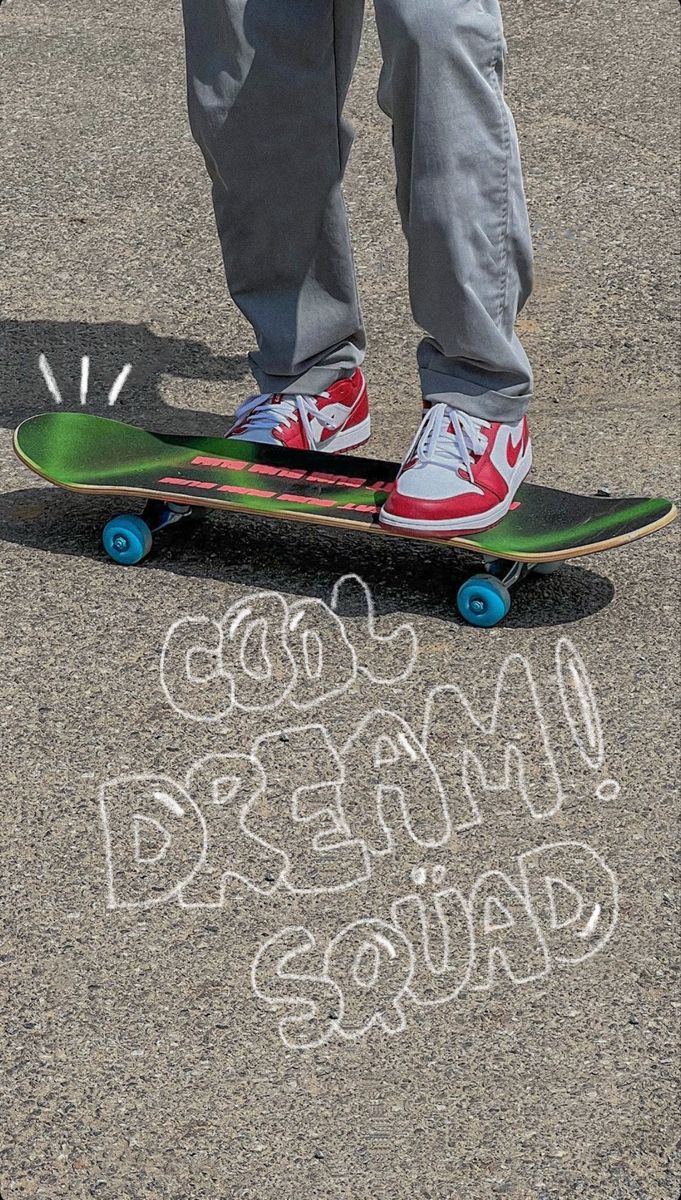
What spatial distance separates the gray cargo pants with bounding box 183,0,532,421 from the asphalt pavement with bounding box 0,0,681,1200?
397 millimetres

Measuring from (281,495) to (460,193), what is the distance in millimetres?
626

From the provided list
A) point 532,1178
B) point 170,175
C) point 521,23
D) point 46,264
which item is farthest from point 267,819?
point 521,23

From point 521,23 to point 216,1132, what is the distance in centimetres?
525

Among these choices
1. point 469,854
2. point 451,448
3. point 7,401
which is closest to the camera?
point 469,854

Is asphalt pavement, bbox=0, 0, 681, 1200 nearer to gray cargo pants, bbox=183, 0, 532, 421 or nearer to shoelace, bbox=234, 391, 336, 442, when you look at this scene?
shoelace, bbox=234, 391, 336, 442

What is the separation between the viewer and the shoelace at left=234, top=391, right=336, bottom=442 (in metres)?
2.94

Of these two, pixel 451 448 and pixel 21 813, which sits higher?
pixel 451 448

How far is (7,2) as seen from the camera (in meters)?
6.01

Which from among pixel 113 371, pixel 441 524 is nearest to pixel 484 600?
pixel 441 524

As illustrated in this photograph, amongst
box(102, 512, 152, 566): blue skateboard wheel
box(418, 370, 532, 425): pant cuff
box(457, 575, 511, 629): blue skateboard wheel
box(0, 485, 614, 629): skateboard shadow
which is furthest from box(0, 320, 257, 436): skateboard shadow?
box(457, 575, 511, 629): blue skateboard wheel

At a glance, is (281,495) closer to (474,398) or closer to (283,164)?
(474,398)

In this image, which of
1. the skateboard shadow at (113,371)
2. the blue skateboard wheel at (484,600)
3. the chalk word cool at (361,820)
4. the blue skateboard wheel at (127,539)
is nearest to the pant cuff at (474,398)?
the blue skateboard wheel at (484,600)

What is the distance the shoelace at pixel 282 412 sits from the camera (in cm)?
294

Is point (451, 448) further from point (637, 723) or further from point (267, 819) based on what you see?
point (267, 819)
